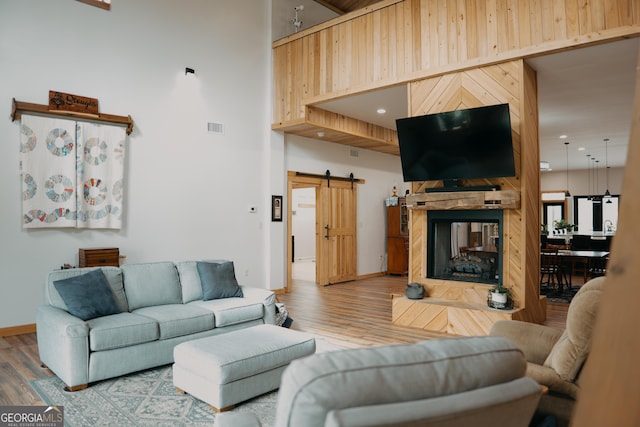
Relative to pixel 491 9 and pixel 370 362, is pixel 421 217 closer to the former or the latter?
pixel 491 9

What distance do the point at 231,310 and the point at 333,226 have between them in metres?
4.78

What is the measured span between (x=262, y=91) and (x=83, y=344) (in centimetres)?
521

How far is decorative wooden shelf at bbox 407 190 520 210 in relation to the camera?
4676 mm

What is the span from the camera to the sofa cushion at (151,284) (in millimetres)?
4133

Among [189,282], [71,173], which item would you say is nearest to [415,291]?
[189,282]

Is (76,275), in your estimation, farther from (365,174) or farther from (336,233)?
(365,174)

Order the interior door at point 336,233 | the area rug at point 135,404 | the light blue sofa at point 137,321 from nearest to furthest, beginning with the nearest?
the area rug at point 135,404 < the light blue sofa at point 137,321 < the interior door at point 336,233

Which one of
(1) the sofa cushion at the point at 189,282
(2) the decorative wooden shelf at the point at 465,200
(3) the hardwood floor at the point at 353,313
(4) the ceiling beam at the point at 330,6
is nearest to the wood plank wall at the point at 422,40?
(2) the decorative wooden shelf at the point at 465,200

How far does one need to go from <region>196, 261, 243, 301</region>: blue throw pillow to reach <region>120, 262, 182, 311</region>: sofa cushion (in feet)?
0.85

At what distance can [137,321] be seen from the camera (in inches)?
140

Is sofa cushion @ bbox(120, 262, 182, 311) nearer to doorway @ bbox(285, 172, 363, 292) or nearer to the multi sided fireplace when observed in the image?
the multi sided fireplace

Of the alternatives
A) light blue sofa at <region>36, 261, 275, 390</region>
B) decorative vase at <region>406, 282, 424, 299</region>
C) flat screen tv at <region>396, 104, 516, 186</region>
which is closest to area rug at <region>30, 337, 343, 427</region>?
light blue sofa at <region>36, 261, 275, 390</region>

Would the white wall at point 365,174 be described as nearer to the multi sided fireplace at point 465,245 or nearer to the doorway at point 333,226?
the doorway at point 333,226

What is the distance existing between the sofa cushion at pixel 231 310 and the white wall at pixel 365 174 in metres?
3.95
